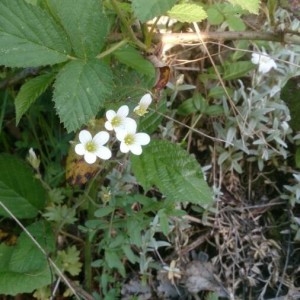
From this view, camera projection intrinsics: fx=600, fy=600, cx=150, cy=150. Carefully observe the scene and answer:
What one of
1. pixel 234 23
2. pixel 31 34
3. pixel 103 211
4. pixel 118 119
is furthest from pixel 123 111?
pixel 234 23

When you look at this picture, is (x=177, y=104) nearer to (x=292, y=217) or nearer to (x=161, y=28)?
(x=161, y=28)

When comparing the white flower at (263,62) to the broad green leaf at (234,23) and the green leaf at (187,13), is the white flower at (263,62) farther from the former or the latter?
the green leaf at (187,13)

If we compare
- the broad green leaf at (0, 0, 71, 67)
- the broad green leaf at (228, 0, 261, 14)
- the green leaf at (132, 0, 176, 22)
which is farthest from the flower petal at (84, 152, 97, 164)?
the broad green leaf at (228, 0, 261, 14)

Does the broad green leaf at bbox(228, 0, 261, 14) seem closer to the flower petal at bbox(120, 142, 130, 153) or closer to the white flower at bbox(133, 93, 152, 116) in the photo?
the white flower at bbox(133, 93, 152, 116)

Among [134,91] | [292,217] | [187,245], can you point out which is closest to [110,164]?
[134,91]

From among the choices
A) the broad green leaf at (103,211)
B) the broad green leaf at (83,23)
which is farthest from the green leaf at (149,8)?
the broad green leaf at (103,211)
